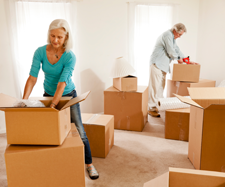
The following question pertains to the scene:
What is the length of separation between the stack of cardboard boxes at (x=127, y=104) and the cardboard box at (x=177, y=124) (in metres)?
0.42

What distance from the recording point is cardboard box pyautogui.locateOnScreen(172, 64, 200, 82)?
313 centimetres

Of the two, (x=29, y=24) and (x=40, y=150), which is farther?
(x=29, y=24)

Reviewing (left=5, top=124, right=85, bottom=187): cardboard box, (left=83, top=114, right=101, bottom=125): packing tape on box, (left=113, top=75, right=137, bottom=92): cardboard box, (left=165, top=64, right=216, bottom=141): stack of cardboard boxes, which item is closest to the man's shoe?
(left=165, top=64, right=216, bottom=141): stack of cardboard boxes

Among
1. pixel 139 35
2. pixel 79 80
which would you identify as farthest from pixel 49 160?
pixel 139 35

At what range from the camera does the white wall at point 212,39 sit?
3213mm

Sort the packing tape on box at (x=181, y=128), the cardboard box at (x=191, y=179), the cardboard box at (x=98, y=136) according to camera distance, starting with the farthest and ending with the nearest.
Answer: the packing tape on box at (x=181, y=128) → the cardboard box at (x=98, y=136) → the cardboard box at (x=191, y=179)

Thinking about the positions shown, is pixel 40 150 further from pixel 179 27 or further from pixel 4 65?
pixel 179 27

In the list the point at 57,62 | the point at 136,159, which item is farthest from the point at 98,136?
the point at 57,62

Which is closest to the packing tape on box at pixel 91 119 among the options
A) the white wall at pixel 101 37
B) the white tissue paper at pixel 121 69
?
the white tissue paper at pixel 121 69

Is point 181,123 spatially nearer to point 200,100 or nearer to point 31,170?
point 200,100

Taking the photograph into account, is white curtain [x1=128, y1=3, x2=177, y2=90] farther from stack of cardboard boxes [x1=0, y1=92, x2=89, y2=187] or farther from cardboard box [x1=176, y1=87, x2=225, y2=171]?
stack of cardboard boxes [x1=0, y1=92, x2=89, y2=187]

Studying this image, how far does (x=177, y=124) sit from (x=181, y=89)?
899 millimetres

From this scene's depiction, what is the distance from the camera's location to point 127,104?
2.86 m

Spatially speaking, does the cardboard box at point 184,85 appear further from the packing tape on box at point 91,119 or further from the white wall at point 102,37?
the packing tape on box at point 91,119
